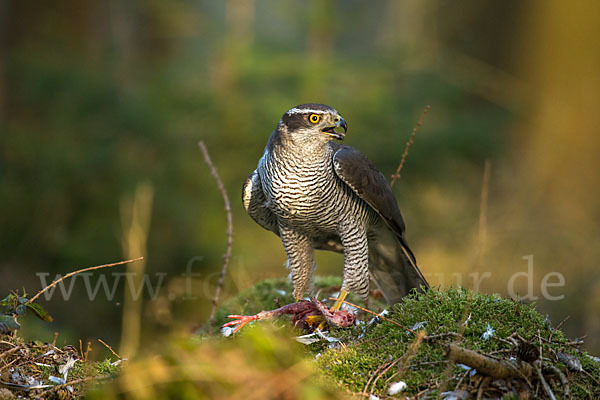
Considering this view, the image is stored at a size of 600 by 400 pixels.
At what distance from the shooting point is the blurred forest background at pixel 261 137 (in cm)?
723

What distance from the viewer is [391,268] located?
4.36 metres

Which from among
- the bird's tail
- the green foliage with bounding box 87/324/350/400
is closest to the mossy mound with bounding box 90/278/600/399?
the green foliage with bounding box 87/324/350/400

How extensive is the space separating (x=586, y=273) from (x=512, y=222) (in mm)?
1420

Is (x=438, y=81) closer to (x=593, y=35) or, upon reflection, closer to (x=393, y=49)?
(x=393, y=49)

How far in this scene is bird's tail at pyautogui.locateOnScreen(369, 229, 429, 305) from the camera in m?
4.23

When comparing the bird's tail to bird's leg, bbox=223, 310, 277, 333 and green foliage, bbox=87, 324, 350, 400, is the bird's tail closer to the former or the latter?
bird's leg, bbox=223, 310, 277, 333

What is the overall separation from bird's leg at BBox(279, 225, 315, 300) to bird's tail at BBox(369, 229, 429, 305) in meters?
0.57

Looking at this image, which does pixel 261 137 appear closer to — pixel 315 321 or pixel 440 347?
pixel 315 321

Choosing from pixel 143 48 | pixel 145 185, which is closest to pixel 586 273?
pixel 145 185

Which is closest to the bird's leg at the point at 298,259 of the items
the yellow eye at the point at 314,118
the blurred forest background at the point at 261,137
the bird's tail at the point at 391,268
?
the bird's tail at the point at 391,268

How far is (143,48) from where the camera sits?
38.7 ft

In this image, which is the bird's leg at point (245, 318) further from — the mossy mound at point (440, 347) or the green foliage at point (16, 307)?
the green foliage at point (16, 307)

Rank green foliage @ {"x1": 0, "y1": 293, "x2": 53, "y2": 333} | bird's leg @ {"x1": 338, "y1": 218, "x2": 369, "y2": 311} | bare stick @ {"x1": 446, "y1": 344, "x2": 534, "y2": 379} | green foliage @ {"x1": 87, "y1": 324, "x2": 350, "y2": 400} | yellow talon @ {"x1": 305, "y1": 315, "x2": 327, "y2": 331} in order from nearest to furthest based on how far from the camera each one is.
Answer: green foliage @ {"x1": 87, "y1": 324, "x2": 350, "y2": 400}
bare stick @ {"x1": 446, "y1": 344, "x2": 534, "y2": 379}
green foliage @ {"x1": 0, "y1": 293, "x2": 53, "y2": 333}
yellow talon @ {"x1": 305, "y1": 315, "x2": 327, "y2": 331}
bird's leg @ {"x1": 338, "y1": 218, "x2": 369, "y2": 311}

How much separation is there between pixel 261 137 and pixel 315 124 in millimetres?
4392
